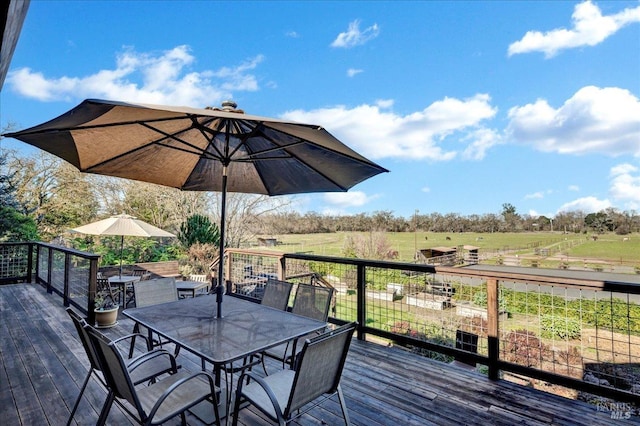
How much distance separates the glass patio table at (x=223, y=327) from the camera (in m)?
2.04

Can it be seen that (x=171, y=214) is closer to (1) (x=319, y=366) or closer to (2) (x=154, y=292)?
(2) (x=154, y=292)

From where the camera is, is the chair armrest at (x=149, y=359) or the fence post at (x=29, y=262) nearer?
the chair armrest at (x=149, y=359)

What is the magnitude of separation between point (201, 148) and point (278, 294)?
1745mm

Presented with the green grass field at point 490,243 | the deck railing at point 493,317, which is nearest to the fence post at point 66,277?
the deck railing at point 493,317

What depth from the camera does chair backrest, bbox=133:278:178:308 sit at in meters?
3.40

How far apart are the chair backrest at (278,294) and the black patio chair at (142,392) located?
1415 mm

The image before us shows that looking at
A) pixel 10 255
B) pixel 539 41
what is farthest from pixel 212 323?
pixel 539 41

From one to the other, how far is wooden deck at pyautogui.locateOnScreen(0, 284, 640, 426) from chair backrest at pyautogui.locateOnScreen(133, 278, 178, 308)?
27.1 inches

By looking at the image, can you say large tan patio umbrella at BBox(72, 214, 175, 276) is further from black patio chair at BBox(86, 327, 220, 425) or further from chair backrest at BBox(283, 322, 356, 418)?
chair backrest at BBox(283, 322, 356, 418)

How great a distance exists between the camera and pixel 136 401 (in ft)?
5.54

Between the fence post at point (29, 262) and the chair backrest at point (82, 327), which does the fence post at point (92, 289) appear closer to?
the chair backrest at point (82, 327)

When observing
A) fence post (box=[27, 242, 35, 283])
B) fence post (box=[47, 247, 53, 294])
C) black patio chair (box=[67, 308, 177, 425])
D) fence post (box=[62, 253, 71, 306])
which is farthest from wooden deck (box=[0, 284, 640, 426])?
fence post (box=[27, 242, 35, 283])

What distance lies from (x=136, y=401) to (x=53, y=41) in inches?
599

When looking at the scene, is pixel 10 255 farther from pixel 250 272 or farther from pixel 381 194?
pixel 381 194
